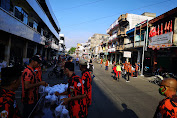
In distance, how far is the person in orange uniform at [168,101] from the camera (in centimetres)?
153

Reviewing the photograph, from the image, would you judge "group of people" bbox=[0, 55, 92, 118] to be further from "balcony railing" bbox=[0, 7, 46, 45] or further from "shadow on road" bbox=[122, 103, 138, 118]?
"balcony railing" bbox=[0, 7, 46, 45]

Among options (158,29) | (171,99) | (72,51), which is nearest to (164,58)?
(158,29)

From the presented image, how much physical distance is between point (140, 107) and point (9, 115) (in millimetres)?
4935

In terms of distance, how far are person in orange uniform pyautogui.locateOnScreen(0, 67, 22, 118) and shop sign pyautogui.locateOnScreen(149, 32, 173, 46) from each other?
1460cm

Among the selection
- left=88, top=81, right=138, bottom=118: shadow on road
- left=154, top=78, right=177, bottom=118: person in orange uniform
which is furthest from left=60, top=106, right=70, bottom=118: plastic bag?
left=154, top=78, right=177, bottom=118: person in orange uniform

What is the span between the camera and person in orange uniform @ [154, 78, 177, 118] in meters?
1.53

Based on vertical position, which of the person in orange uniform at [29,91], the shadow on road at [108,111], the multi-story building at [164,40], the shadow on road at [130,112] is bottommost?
the shadow on road at [130,112]

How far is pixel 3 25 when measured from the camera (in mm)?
7652

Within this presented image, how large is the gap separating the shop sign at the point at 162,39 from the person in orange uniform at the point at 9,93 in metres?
14.6

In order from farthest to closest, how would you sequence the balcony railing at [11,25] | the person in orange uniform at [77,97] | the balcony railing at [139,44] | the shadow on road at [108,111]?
the balcony railing at [139,44], the balcony railing at [11,25], the shadow on road at [108,111], the person in orange uniform at [77,97]

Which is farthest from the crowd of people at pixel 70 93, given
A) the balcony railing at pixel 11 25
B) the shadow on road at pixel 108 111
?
the balcony railing at pixel 11 25

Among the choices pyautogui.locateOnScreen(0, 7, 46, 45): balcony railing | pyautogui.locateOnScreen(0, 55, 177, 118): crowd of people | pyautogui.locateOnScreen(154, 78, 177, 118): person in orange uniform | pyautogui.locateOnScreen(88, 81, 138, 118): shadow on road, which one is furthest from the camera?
pyautogui.locateOnScreen(0, 7, 46, 45): balcony railing

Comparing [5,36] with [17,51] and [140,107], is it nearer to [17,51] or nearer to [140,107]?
[17,51]

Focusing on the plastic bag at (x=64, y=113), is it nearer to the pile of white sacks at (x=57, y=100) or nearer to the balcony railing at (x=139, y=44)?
the pile of white sacks at (x=57, y=100)
